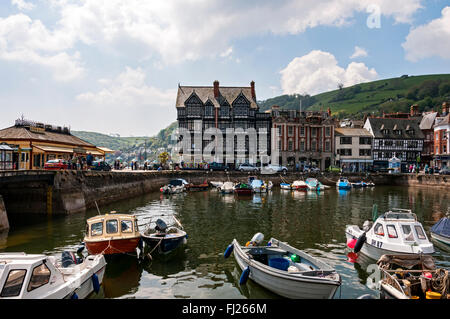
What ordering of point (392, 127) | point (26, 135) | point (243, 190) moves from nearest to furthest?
point (26, 135) → point (243, 190) → point (392, 127)

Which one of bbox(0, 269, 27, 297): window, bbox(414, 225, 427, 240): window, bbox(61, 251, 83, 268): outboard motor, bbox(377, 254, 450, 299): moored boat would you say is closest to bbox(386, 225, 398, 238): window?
bbox(414, 225, 427, 240): window

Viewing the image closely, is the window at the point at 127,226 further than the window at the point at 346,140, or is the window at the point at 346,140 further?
the window at the point at 346,140

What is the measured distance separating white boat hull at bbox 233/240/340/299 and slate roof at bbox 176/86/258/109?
67973 mm

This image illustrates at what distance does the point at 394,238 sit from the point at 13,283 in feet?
61.4

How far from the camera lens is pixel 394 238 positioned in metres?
18.5

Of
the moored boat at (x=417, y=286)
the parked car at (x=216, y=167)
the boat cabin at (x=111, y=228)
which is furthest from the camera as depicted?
the parked car at (x=216, y=167)

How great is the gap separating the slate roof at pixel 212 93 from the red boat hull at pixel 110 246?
64672 millimetres

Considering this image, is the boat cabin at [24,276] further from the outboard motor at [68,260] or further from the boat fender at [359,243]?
the boat fender at [359,243]

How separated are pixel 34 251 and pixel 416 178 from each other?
249 feet

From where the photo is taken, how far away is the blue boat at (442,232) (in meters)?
22.9

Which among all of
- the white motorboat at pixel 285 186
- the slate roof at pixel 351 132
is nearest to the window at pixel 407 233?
the white motorboat at pixel 285 186

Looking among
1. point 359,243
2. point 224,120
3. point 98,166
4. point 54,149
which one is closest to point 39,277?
point 359,243

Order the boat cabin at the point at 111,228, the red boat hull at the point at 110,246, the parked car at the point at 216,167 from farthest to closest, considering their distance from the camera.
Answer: the parked car at the point at 216,167, the boat cabin at the point at 111,228, the red boat hull at the point at 110,246

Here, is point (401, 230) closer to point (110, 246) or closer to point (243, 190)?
point (110, 246)
